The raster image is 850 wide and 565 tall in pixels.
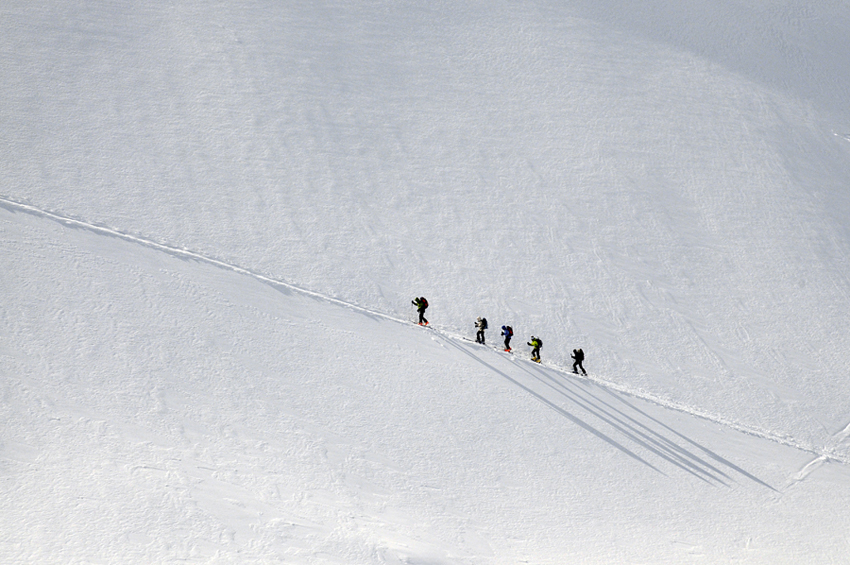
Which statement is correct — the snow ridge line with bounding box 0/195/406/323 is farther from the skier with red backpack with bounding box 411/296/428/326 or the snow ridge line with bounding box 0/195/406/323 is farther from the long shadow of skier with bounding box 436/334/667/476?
the long shadow of skier with bounding box 436/334/667/476

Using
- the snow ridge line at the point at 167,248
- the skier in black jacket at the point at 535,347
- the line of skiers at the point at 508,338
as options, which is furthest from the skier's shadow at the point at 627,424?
the snow ridge line at the point at 167,248

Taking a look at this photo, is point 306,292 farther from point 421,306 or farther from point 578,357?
point 578,357

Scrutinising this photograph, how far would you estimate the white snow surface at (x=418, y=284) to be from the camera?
579 inches

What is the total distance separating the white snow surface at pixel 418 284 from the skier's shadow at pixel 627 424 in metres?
0.07

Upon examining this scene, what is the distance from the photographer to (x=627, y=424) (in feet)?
56.9

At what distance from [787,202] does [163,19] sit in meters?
21.4

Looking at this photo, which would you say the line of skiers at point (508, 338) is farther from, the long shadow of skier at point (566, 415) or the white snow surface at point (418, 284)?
the long shadow of skier at point (566, 415)

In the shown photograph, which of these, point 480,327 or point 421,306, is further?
point 421,306

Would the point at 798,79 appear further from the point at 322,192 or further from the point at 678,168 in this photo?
the point at 322,192

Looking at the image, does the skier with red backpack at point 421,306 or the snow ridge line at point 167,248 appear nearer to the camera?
the skier with red backpack at point 421,306

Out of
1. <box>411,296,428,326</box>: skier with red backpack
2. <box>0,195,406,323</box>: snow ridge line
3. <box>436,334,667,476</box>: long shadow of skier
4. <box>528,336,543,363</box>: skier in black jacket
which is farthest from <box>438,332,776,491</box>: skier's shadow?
<box>0,195,406,323</box>: snow ridge line

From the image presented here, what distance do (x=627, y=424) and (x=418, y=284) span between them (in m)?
6.25

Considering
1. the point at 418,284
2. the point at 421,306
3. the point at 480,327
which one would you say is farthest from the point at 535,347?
the point at 418,284

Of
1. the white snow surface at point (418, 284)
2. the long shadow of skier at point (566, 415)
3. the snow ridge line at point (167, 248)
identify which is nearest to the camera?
the white snow surface at point (418, 284)
